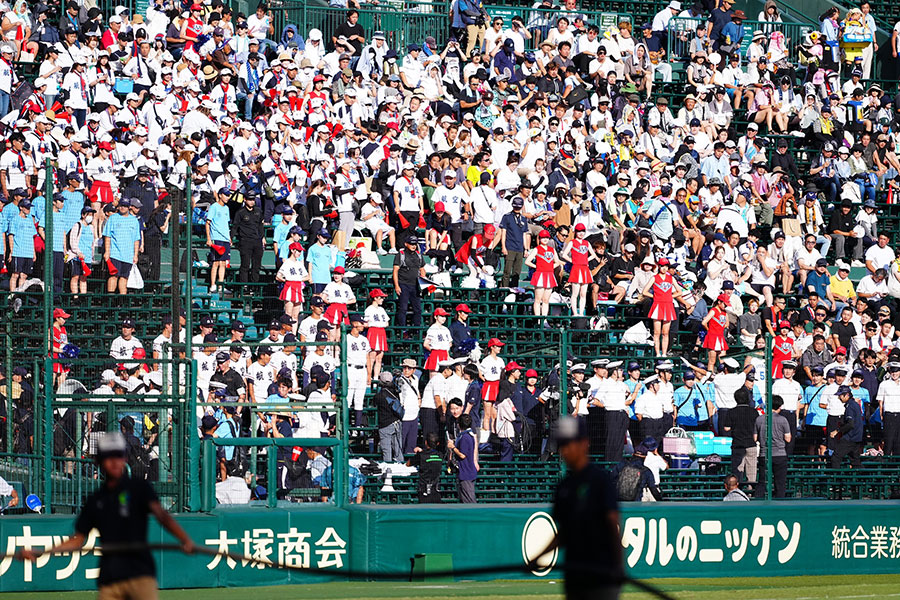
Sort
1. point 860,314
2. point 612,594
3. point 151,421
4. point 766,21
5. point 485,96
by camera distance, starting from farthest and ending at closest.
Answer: point 766,21 < point 485,96 < point 860,314 < point 151,421 < point 612,594

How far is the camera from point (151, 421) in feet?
51.5

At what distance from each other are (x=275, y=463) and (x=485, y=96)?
43.6 ft

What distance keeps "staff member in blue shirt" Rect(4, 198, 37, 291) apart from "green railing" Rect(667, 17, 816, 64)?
61.4 ft

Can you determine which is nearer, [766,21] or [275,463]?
[275,463]

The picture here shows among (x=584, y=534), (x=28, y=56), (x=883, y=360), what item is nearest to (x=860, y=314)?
(x=883, y=360)

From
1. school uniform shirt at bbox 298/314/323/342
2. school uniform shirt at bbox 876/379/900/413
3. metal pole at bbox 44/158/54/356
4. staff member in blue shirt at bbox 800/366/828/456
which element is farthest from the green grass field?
school uniform shirt at bbox 298/314/323/342

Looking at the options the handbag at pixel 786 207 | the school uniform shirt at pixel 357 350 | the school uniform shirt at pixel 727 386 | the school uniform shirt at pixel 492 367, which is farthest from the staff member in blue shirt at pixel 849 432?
the handbag at pixel 786 207

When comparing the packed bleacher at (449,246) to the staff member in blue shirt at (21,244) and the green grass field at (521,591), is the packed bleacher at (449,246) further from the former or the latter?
the green grass field at (521,591)

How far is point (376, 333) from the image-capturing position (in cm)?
2100

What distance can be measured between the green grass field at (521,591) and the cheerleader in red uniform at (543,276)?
24.0 ft

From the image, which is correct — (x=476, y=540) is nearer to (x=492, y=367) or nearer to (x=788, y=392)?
(x=492, y=367)

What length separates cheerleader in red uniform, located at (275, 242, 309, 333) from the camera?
70.3 ft

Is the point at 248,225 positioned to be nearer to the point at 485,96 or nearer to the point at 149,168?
the point at 149,168

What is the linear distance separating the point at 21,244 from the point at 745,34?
21.6 metres
